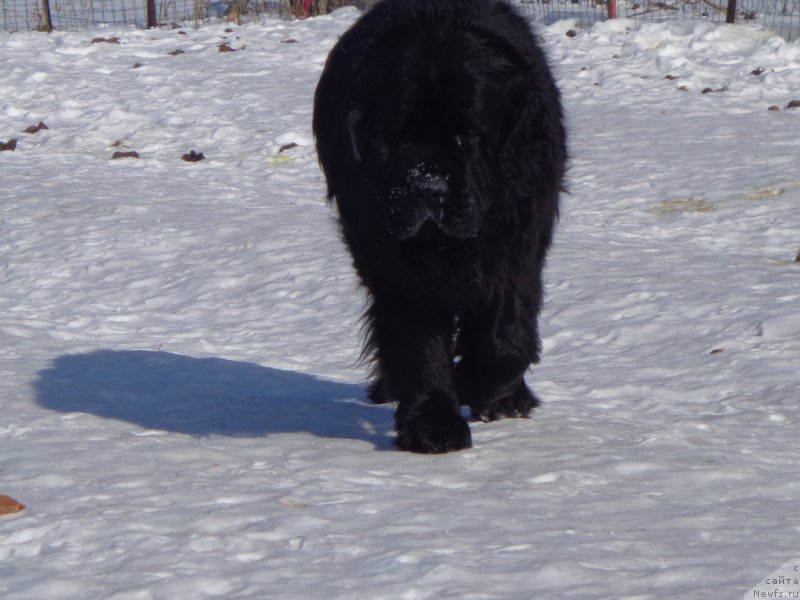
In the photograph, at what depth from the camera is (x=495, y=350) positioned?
141 inches

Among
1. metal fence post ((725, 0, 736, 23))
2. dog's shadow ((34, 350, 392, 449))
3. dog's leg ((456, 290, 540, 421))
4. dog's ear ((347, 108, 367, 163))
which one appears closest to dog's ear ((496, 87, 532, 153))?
dog's ear ((347, 108, 367, 163))

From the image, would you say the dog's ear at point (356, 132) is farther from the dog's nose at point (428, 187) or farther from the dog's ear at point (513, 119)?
the dog's ear at point (513, 119)

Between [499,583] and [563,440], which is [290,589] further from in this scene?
[563,440]

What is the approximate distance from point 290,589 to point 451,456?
1.23 meters

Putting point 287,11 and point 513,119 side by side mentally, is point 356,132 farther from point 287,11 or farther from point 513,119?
point 287,11

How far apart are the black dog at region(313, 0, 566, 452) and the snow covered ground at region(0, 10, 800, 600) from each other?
260 millimetres

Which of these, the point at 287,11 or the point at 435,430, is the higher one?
the point at 287,11

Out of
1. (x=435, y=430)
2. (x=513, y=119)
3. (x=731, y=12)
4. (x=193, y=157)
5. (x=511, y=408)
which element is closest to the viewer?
(x=513, y=119)

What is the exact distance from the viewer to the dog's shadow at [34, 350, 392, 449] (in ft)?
Result: 12.7

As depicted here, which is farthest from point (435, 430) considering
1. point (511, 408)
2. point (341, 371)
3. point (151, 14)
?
point (151, 14)

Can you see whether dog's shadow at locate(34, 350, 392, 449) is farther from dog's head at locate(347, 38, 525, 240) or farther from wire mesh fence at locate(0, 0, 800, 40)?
wire mesh fence at locate(0, 0, 800, 40)

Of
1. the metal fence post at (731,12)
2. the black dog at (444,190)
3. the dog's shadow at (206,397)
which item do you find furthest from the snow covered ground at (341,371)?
the metal fence post at (731,12)

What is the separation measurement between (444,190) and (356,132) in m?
0.38

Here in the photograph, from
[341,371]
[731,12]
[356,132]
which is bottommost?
[341,371]
